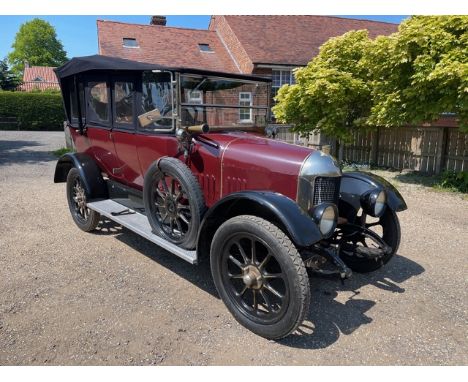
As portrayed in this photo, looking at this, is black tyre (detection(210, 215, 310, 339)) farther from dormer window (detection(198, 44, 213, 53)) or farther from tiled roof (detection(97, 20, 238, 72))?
dormer window (detection(198, 44, 213, 53))

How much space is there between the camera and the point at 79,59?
A: 4.68 m

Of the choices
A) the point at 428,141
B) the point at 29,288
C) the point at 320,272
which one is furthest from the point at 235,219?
the point at 428,141

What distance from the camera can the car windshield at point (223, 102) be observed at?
11.9 feet

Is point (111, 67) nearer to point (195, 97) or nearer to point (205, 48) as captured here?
point (195, 97)

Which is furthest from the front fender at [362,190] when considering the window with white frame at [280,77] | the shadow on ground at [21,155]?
the window with white frame at [280,77]

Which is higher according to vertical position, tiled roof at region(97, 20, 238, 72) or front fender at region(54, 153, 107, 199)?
tiled roof at region(97, 20, 238, 72)

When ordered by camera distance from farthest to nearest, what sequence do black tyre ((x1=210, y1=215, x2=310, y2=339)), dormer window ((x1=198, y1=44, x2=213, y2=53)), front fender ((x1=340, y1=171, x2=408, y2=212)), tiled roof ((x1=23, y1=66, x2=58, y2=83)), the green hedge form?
tiled roof ((x1=23, y1=66, x2=58, y2=83))
the green hedge
dormer window ((x1=198, y1=44, x2=213, y2=53))
front fender ((x1=340, y1=171, x2=408, y2=212))
black tyre ((x1=210, y1=215, x2=310, y2=339))

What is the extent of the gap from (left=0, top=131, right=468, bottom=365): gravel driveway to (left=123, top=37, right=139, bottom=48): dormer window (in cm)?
1720

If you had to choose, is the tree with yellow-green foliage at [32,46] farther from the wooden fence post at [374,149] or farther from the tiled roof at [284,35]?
the wooden fence post at [374,149]

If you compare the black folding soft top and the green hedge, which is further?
the green hedge

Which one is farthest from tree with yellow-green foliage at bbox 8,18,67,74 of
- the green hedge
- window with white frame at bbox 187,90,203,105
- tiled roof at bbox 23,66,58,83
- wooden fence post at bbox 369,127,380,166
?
window with white frame at bbox 187,90,203,105

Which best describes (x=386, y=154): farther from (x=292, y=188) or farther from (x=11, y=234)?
(x=11, y=234)

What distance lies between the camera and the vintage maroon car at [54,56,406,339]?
269cm

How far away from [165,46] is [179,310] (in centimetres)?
1977
